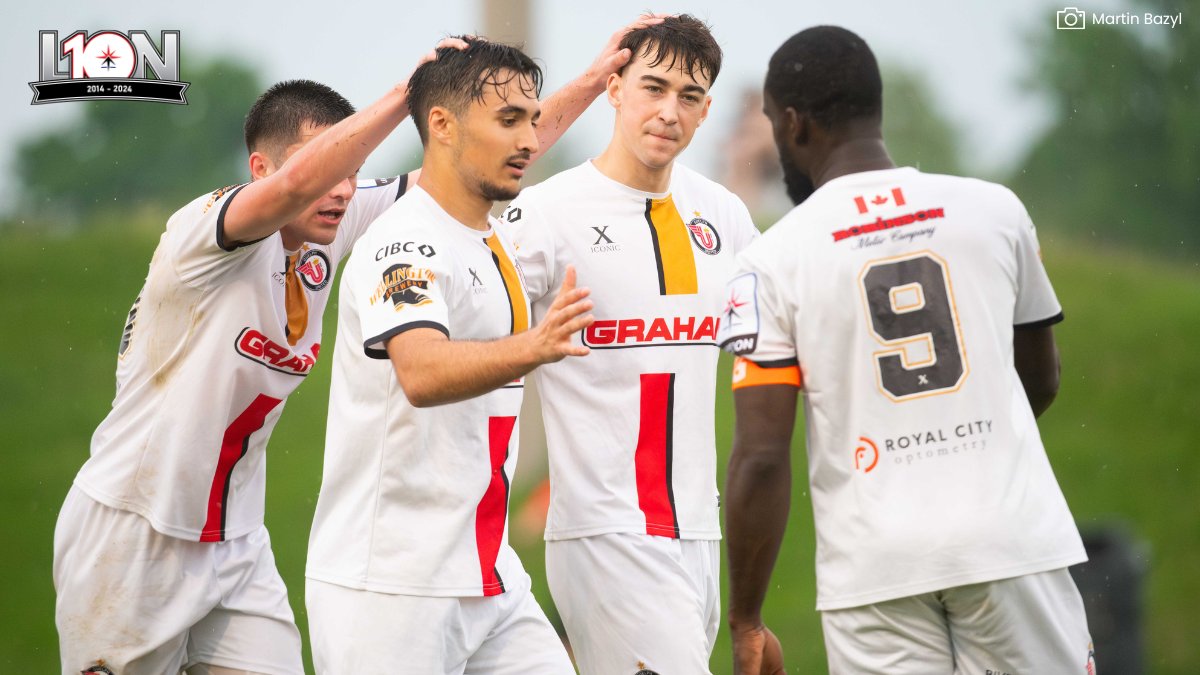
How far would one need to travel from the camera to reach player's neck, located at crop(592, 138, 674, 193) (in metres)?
5.16

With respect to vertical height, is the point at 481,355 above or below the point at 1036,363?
above

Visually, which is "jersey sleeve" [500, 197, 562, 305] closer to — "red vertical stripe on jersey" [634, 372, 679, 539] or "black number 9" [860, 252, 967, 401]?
"red vertical stripe on jersey" [634, 372, 679, 539]

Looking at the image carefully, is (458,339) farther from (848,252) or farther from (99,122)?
(99,122)

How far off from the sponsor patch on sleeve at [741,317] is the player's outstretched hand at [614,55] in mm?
1655

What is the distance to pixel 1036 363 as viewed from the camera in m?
4.02

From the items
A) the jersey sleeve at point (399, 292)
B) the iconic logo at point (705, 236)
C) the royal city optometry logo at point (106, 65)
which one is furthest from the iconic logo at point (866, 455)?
the royal city optometry logo at point (106, 65)

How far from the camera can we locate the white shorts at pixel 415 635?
4.12m

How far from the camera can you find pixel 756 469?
3.77 metres

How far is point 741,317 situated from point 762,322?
0.20 ft

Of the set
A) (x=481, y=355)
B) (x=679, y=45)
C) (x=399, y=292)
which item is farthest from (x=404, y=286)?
→ (x=679, y=45)

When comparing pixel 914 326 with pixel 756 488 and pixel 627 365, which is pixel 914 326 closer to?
pixel 756 488

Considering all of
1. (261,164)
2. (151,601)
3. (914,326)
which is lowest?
(151,601)

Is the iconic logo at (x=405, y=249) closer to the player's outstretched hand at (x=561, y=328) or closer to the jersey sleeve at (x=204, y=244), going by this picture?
the player's outstretched hand at (x=561, y=328)

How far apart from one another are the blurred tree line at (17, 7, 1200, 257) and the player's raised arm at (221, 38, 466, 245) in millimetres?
11435
